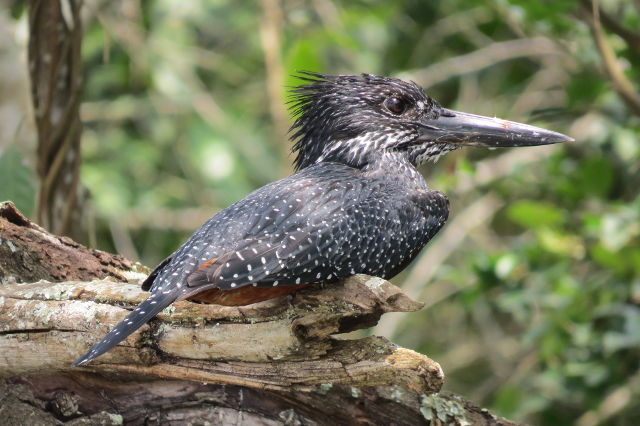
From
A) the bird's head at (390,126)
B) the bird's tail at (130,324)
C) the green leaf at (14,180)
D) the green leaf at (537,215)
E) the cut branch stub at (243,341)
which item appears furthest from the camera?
the green leaf at (537,215)

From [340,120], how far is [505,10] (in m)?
1.96

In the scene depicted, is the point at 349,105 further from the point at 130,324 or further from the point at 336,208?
the point at 130,324

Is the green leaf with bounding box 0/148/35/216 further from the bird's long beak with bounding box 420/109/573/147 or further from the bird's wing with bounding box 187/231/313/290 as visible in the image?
the bird's long beak with bounding box 420/109/573/147

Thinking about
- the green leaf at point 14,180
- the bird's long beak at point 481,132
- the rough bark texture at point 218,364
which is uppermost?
the bird's long beak at point 481,132

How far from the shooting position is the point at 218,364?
10.8 feet

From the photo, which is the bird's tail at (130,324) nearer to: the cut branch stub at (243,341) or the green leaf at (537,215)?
the cut branch stub at (243,341)

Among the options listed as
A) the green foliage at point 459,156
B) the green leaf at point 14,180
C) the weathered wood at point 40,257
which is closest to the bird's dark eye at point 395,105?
the green foliage at point 459,156

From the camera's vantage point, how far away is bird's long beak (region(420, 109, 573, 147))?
14.5 feet

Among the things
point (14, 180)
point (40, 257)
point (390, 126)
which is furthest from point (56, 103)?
point (390, 126)

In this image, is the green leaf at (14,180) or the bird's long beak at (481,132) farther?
the green leaf at (14,180)

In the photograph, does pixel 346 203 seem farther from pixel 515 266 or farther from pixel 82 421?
pixel 515 266

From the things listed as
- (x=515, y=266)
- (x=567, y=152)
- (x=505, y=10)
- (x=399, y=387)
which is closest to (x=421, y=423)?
(x=399, y=387)

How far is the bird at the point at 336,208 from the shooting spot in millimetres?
3297

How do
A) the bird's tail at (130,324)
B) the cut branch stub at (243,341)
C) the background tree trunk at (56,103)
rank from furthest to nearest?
the background tree trunk at (56,103)
the cut branch stub at (243,341)
the bird's tail at (130,324)
